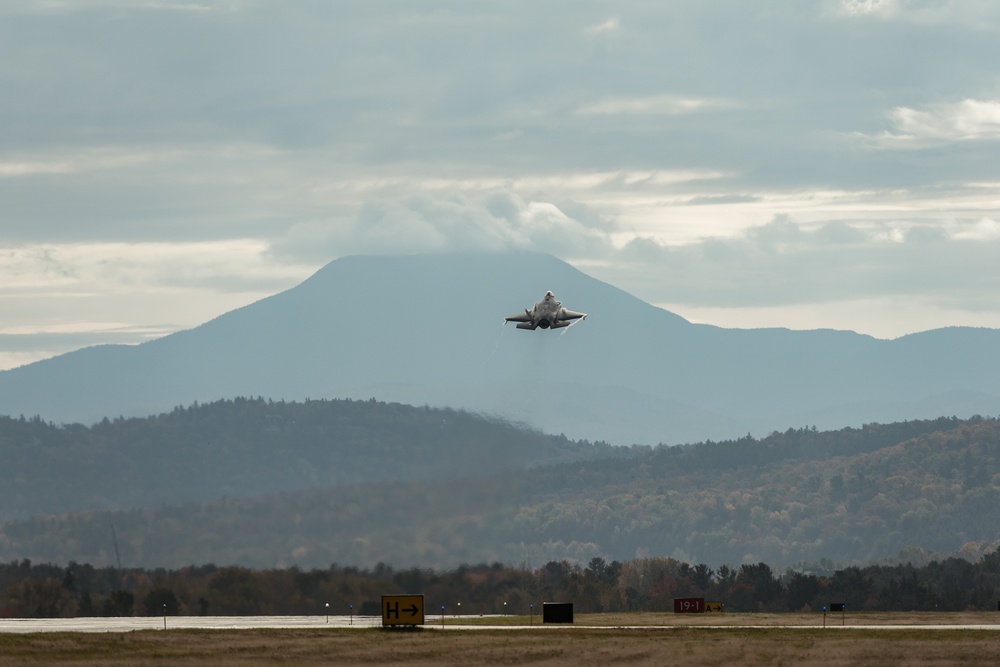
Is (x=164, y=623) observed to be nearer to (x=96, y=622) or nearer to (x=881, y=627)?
(x=96, y=622)

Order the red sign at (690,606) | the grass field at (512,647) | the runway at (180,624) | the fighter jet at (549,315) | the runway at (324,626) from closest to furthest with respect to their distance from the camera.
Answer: the grass field at (512,647) < the runway at (180,624) < the runway at (324,626) < the fighter jet at (549,315) < the red sign at (690,606)

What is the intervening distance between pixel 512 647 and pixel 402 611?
19879 mm

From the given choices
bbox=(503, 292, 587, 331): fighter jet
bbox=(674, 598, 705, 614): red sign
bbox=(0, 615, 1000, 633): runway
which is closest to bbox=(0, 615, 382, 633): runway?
bbox=(0, 615, 1000, 633): runway

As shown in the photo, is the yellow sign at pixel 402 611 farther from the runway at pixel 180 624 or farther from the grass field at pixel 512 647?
the runway at pixel 180 624

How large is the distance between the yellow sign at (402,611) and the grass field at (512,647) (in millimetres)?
2557

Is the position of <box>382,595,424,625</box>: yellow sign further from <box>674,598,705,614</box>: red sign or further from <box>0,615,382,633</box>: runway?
<box>674,598,705,614</box>: red sign

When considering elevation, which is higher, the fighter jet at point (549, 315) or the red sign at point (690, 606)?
the fighter jet at point (549, 315)

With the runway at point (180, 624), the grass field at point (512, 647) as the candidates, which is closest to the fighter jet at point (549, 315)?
the runway at point (180, 624)

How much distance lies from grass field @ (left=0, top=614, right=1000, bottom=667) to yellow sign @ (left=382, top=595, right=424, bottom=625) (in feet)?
8.39

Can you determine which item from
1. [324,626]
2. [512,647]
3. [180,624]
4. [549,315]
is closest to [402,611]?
[324,626]

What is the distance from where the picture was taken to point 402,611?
5856 inches

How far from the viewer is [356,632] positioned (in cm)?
14362

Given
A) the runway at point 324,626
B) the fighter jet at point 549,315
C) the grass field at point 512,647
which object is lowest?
the grass field at point 512,647

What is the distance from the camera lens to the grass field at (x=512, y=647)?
123 meters
